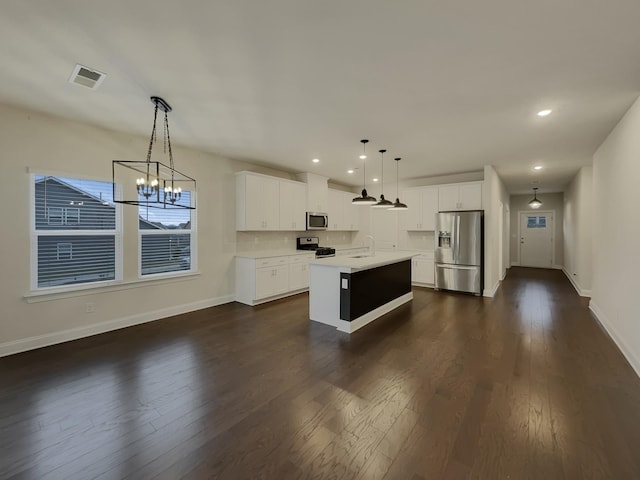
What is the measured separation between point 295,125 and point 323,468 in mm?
3492

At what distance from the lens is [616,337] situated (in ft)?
11.5

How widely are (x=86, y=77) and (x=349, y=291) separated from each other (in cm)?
351

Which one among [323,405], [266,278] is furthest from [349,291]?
[266,278]

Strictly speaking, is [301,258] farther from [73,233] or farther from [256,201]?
[73,233]

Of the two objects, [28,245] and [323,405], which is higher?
[28,245]

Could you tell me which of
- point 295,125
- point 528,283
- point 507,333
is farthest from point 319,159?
point 528,283

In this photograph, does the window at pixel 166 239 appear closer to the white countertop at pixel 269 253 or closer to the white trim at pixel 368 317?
the white countertop at pixel 269 253

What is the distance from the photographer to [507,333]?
382cm

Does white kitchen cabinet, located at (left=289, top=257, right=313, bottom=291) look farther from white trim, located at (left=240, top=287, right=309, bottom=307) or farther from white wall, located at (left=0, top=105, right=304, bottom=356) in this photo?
white wall, located at (left=0, top=105, right=304, bottom=356)

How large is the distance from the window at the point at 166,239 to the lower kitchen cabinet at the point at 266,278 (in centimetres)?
91

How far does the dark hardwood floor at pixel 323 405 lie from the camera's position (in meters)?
1.70

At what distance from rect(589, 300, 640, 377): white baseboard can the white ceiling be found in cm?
257

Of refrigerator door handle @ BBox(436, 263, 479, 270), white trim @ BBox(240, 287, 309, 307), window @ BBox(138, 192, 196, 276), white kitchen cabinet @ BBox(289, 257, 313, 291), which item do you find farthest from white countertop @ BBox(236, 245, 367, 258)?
refrigerator door handle @ BBox(436, 263, 479, 270)

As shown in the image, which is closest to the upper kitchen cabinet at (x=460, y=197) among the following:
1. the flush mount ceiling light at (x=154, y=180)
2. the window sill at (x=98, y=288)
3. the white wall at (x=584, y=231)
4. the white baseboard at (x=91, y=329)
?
the white wall at (x=584, y=231)
